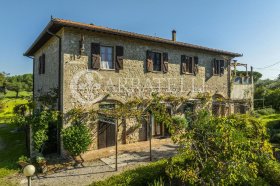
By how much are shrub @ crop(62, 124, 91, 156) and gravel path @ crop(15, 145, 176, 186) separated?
77cm

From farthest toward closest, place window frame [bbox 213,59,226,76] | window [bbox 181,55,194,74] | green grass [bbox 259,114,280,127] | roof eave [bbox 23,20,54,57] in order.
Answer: green grass [bbox 259,114,280,127] < window frame [bbox 213,59,226,76] < window [bbox 181,55,194,74] < roof eave [bbox 23,20,54,57]

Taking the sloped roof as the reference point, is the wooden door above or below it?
below

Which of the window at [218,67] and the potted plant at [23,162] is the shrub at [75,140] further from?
the window at [218,67]

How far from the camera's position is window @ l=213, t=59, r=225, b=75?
1797 cm

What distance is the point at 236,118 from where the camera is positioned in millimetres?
7578

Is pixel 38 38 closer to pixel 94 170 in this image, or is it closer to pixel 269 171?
pixel 94 170

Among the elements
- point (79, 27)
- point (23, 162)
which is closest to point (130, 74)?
point (79, 27)

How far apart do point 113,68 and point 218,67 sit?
10.0m

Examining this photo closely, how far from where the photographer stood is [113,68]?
1224 centimetres

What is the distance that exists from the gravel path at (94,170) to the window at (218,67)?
29.5 feet

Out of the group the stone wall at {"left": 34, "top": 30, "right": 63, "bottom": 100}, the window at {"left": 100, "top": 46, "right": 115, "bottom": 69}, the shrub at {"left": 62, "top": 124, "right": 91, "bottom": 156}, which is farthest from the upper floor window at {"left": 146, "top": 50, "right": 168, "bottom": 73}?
the shrub at {"left": 62, "top": 124, "right": 91, "bottom": 156}

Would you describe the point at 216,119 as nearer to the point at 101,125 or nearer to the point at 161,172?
the point at 161,172

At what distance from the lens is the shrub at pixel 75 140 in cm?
989

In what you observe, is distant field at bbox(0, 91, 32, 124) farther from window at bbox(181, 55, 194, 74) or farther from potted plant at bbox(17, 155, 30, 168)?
window at bbox(181, 55, 194, 74)
